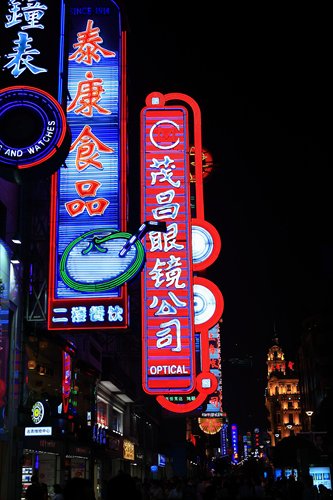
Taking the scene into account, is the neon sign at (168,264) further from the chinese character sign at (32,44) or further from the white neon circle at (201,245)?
the chinese character sign at (32,44)

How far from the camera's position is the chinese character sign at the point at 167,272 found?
25172 mm

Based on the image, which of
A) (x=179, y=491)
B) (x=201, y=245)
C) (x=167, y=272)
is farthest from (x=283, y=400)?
(x=179, y=491)

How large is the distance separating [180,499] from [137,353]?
100 feet

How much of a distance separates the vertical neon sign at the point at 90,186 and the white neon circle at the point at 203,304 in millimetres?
7751

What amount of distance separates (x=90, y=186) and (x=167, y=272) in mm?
5409

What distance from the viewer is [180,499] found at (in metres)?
15.7

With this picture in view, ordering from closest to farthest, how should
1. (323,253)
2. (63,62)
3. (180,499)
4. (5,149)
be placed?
1. (180,499)
2. (5,149)
3. (63,62)
4. (323,253)

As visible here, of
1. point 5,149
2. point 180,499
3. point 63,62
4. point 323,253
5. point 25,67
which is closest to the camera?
point 180,499

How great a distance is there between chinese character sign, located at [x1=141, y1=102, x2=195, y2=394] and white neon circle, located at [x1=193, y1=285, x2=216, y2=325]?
2370 mm

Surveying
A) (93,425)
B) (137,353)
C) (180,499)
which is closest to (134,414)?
(137,353)

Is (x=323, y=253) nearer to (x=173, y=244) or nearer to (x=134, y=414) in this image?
(x=134, y=414)

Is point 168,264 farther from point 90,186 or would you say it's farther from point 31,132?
point 31,132

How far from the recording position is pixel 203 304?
28.4 m

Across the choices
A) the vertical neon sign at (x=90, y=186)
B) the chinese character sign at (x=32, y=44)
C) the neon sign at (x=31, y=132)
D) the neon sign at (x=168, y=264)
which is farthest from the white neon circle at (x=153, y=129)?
the neon sign at (x=31, y=132)
